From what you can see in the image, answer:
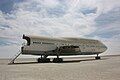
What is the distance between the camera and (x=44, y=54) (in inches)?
1973

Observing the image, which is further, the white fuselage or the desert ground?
the white fuselage

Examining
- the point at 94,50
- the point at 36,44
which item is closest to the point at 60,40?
the point at 36,44

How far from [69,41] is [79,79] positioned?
36432mm

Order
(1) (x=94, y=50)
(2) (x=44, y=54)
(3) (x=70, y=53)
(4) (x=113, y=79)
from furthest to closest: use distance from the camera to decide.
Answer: (1) (x=94, y=50) → (3) (x=70, y=53) → (2) (x=44, y=54) → (4) (x=113, y=79)

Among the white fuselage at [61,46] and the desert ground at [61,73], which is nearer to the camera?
the desert ground at [61,73]

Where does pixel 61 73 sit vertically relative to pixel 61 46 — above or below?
below

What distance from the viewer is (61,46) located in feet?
170

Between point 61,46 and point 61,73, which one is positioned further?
point 61,46

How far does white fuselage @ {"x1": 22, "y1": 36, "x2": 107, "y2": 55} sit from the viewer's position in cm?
4635

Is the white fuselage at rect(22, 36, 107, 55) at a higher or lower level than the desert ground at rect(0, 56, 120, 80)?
higher

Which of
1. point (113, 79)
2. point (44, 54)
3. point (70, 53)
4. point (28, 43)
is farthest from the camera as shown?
point (70, 53)

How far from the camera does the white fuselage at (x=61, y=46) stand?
46.3 m

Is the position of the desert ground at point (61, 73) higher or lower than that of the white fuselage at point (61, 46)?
lower

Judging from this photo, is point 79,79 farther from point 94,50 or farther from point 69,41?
point 94,50
